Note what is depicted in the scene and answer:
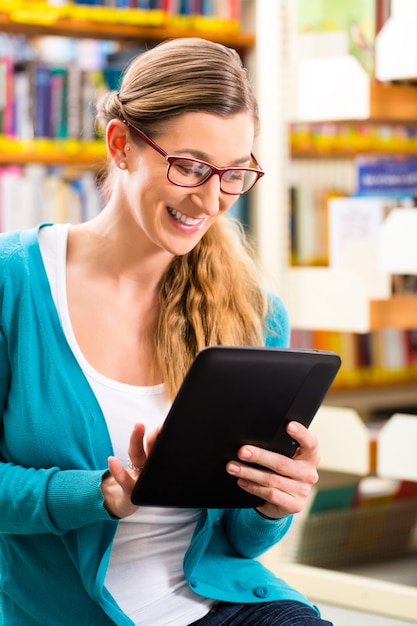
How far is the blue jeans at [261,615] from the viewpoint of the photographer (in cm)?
131

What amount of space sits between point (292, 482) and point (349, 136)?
201cm

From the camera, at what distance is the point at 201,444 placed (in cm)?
115

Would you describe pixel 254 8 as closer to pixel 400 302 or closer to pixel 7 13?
pixel 7 13

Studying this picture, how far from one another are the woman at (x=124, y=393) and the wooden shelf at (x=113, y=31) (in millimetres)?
1558

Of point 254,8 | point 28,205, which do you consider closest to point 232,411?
point 28,205

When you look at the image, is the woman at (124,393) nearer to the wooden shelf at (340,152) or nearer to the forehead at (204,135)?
the forehead at (204,135)

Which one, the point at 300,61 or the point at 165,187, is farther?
the point at 300,61

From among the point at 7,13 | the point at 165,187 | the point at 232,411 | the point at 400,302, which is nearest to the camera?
the point at 232,411

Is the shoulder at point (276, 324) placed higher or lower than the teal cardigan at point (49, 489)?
higher

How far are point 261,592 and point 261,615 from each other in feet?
0.12

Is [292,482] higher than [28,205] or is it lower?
lower

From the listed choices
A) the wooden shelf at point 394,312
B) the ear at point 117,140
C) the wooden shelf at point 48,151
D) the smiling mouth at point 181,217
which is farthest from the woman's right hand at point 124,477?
the wooden shelf at point 48,151

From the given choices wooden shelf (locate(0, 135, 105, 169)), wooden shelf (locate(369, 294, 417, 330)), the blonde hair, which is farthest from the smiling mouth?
wooden shelf (locate(0, 135, 105, 169))

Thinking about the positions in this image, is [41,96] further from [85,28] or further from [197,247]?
[197,247]
